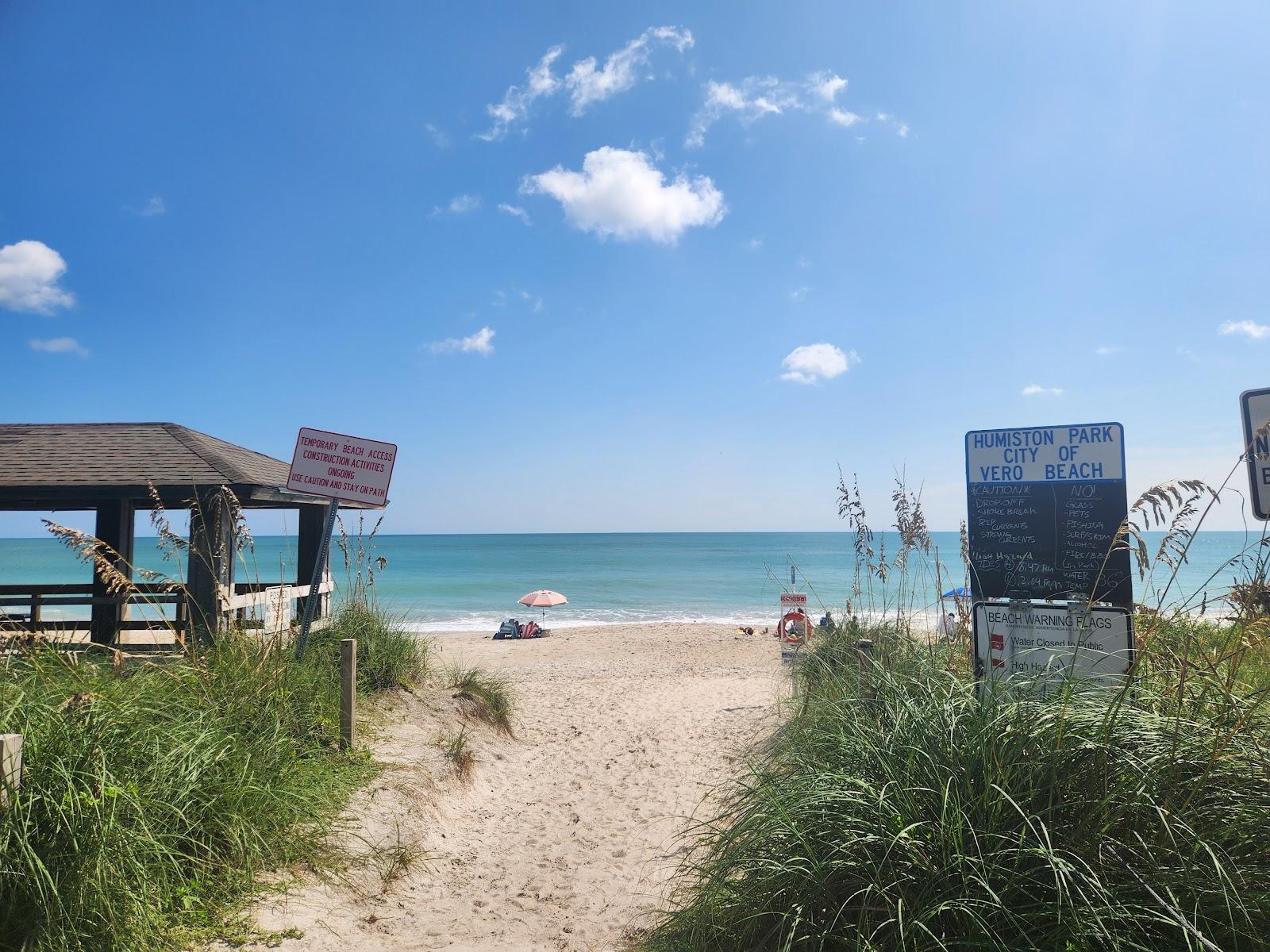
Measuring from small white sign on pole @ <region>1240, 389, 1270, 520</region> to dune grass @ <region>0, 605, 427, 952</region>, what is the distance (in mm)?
4630

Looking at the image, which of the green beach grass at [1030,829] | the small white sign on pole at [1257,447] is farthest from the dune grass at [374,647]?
the small white sign on pole at [1257,447]

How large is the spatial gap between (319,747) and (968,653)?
172 inches

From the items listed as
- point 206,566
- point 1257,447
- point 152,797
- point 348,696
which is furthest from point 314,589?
point 1257,447

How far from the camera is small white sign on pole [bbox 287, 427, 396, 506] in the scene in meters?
→ 6.25

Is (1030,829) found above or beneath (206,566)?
beneath

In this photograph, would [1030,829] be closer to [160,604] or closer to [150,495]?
[160,604]

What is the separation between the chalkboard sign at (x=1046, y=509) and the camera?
15.3ft

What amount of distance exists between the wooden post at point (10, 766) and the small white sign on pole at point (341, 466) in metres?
3.66

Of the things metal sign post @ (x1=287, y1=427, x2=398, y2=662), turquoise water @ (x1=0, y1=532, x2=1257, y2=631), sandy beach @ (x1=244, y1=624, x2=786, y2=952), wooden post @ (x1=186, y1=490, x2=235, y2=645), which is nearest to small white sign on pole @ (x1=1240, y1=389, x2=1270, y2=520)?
turquoise water @ (x1=0, y1=532, x2=1257, y2=631)

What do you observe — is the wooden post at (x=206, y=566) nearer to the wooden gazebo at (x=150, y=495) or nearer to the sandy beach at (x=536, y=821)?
the wooden gazebo at (x=150, y=495)

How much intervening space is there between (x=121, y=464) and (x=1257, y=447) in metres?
8.99

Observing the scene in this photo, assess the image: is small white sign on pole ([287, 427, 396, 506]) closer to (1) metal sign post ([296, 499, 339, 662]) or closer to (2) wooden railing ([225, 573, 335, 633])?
(1) metal sign post ([296, 499, 339, 662])

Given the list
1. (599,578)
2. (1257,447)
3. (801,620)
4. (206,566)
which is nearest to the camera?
(1257,447)

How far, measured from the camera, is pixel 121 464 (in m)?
7.42
